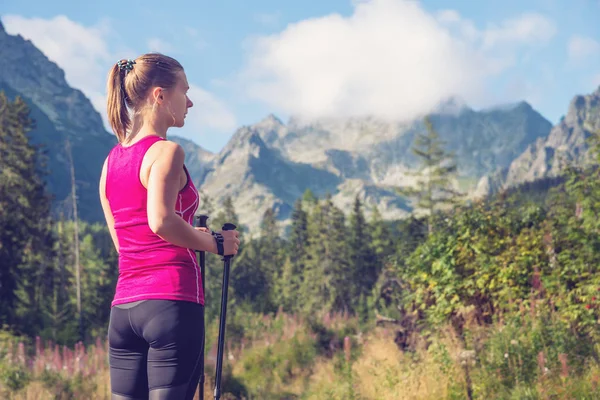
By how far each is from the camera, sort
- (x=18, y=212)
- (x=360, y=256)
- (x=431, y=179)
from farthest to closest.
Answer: (x=360, y=256) < (x=431, y=179) < (x=18, y=212)

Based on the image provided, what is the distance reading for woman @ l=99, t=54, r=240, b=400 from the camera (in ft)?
7.13

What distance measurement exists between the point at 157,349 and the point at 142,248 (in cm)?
44

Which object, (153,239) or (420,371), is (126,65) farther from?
(420,371)

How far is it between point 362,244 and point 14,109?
3367 centimetres

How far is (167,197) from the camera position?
2.14 metres

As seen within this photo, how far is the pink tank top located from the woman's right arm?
0.09 metres

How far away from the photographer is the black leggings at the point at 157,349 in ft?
7.15

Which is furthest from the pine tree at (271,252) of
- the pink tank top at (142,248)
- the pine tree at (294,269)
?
the pink tank top at (142,248)

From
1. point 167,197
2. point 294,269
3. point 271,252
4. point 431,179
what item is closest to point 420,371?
point 167,197

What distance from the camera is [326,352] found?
39.7 ft

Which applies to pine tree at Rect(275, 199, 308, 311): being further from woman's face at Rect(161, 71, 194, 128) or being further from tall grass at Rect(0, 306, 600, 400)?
woman's face at Rect(161, 71, 194, 128)

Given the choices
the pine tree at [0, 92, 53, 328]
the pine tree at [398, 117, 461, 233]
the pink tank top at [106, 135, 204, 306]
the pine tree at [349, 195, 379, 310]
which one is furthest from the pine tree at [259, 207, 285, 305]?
the pink tank top at [106, 135, 204, 306]

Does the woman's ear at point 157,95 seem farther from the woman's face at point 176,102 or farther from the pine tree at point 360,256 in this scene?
the pine tree at point 360,256

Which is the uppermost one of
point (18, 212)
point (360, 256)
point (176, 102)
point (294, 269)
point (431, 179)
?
point (431, 179)
